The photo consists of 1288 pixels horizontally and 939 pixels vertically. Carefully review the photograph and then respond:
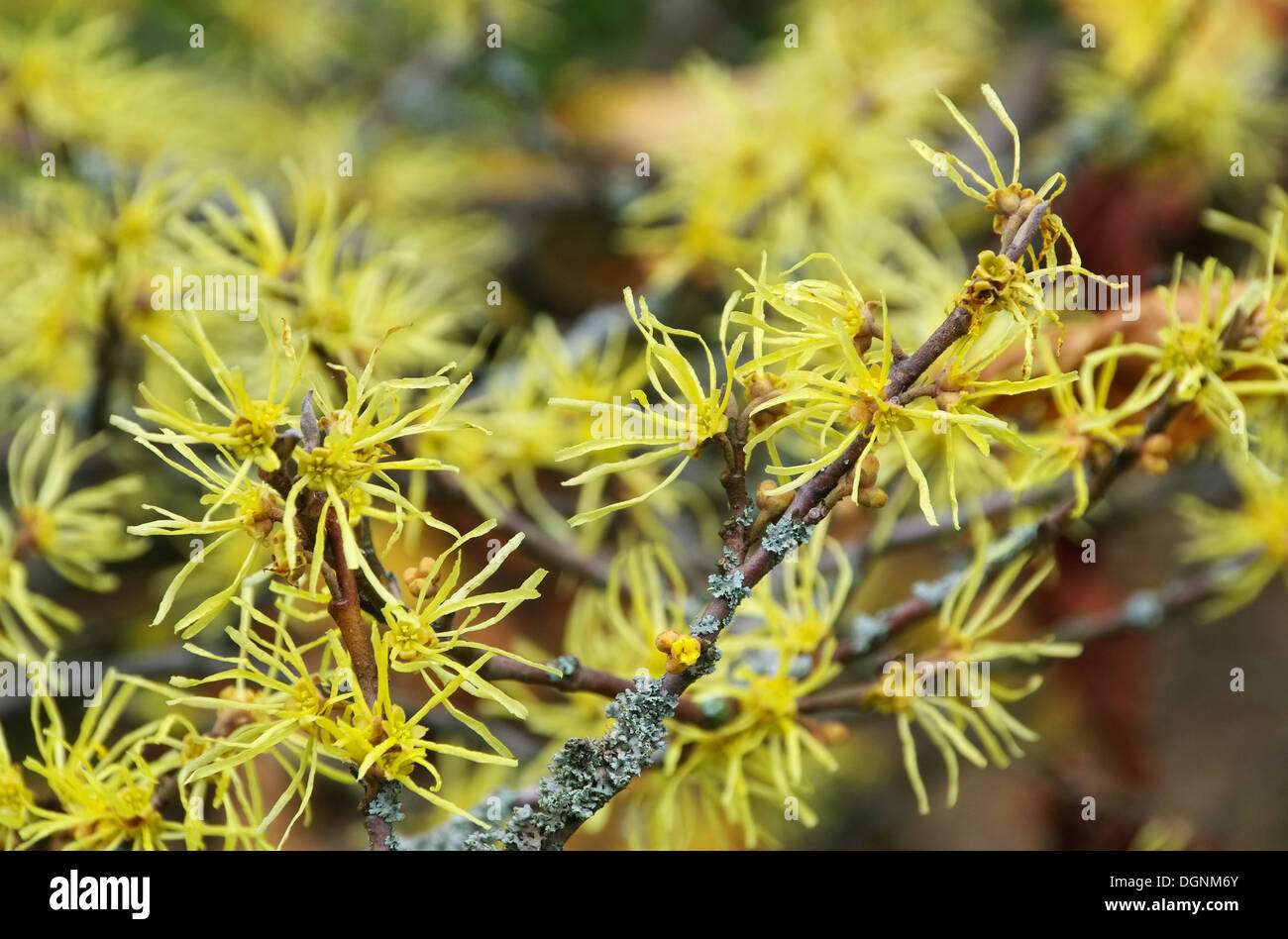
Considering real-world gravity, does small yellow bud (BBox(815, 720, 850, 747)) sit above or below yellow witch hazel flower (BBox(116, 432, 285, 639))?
below

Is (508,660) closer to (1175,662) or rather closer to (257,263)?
(257,263)

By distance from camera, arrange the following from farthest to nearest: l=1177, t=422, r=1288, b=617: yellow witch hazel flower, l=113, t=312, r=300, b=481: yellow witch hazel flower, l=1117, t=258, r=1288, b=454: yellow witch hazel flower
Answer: l=1177, t=422, r=1288, b=617: yellow witch hazel flower, l=1117, t=258, r=1288, b=454: yellow witch hazel flower, l=113, t=312, r=300, b=481: yellow witch hazel flower

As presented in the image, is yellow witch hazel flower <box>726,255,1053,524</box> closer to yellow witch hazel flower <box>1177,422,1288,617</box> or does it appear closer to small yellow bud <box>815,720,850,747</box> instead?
small yellow bud <box>815,720,850,747</box>

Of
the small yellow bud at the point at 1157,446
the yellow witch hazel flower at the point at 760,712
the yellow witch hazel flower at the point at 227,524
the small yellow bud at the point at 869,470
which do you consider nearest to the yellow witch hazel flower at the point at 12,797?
the yellow witch hazel flower at the point at 227,524

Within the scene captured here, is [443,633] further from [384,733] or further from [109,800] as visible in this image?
[109,800]

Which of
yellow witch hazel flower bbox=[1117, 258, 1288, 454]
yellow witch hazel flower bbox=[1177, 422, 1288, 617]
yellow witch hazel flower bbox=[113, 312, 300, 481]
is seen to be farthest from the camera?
yellow witch hazel flower bbox=[1177, 422, 1288, 617]

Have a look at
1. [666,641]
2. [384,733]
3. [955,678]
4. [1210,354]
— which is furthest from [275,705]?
[1210,354]

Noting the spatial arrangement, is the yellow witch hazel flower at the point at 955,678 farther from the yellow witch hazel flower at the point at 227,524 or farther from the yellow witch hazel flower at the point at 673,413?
the yellow witch hazel flower at the point at 227,524

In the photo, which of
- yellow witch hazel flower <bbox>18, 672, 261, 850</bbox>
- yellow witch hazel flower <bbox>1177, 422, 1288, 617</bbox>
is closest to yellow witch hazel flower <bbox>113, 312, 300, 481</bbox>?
yellow witch hazel flower <bbox>18, 672, 261, 850</bbox>

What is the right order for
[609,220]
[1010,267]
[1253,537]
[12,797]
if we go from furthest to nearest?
[609,220]
[1253,537]
[12,797]
[1010,267]
